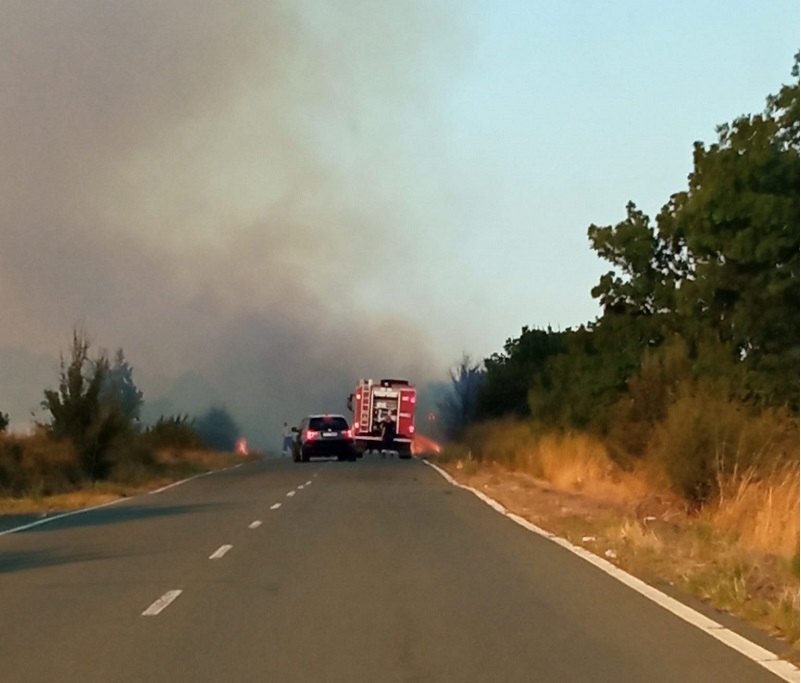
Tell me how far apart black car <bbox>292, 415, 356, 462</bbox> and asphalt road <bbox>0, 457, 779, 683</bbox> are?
3447cm

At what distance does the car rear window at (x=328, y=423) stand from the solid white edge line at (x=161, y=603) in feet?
142

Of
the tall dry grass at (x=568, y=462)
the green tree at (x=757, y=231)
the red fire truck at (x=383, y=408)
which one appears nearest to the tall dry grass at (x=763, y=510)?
the tall dry grass at (x=568, y=462)

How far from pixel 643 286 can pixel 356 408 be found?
94.9ft

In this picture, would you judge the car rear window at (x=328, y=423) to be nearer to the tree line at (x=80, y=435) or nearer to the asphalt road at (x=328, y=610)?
the tree line at (x=80, y=435)

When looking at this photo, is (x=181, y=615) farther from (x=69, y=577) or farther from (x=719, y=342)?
(x=719, y=342)

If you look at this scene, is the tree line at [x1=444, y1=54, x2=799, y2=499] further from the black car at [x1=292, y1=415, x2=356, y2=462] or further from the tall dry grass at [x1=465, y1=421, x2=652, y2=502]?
the black car at [x1=292, y1=415, x2=356, y2=462]

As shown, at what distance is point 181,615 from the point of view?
11.5 meters

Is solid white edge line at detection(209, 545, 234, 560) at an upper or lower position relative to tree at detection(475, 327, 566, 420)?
lower

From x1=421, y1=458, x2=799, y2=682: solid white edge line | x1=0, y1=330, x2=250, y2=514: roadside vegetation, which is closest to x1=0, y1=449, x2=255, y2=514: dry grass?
x1=0, y1=330, x2=250, y2=514: roadside vegetation

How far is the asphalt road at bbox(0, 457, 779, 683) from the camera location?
9.18 metres

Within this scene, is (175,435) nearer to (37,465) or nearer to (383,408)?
(383,408)

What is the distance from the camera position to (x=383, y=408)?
200 ft

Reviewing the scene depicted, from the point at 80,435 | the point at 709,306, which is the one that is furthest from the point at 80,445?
the point at 709,306

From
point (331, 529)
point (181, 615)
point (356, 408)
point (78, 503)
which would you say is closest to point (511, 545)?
point (331, 529)
